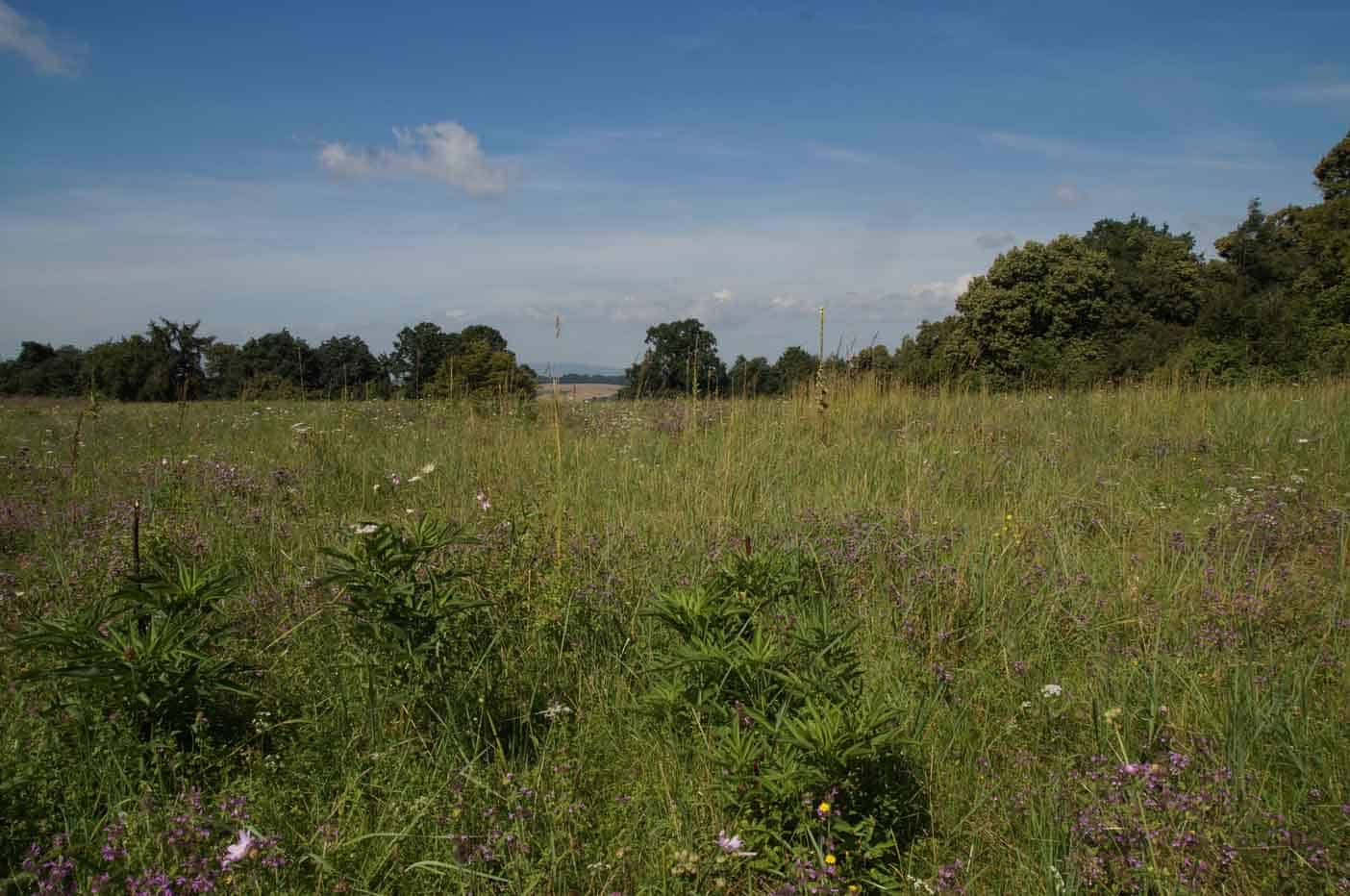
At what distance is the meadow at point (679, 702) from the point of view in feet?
5.84

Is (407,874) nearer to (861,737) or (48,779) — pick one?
(48,779)

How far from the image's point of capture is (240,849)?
1.67 metres

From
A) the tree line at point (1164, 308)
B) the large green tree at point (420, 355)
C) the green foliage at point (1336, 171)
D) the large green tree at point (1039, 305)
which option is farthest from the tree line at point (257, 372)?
the green foliage at point (1336, 171)

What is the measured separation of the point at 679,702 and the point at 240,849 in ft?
→ 3.61

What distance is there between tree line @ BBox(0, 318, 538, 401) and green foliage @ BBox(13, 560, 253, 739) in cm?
265

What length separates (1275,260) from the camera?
84.8ft

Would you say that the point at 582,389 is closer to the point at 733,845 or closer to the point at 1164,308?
the point at 733,845

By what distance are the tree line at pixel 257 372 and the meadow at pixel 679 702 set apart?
214 centimetres

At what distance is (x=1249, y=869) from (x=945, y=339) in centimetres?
3394

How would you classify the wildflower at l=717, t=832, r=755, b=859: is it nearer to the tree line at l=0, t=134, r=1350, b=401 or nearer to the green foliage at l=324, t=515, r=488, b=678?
the green foliage at l=324, t=515, r=488, b=678

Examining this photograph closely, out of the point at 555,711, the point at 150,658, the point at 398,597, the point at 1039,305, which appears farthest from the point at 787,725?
the point at 1039,305

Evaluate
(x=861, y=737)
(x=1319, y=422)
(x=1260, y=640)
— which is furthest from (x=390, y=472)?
(x=1319, y=422)

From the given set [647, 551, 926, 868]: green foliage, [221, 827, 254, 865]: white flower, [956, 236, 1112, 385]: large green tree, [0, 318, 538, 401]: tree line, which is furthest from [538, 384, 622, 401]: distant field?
[956, 236, 1112, 385]: large green tree

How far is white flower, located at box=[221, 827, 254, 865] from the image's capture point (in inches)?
65.3
